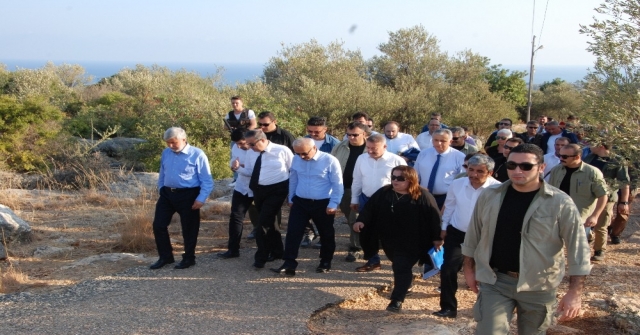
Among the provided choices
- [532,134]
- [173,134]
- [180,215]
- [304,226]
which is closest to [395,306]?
[304,226]

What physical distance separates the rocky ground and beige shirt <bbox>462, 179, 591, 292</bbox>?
1.69 meters

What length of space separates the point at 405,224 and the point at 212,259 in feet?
9.40

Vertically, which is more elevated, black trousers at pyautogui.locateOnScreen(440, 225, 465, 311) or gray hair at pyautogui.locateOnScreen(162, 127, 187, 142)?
gray hair at pyautogui.locateOnScreen(162, 127, 187, 142)

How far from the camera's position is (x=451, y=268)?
568 cm

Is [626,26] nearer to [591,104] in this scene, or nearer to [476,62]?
[591,104]

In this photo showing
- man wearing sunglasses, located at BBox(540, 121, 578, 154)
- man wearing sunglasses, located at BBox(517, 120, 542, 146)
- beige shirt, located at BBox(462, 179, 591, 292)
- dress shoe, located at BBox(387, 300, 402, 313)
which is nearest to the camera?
beige shirt, located at BBox(462, 179, 591, 292)

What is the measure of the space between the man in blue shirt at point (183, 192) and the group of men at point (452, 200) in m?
0.01

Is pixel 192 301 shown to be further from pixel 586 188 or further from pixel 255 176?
pixel 586 188

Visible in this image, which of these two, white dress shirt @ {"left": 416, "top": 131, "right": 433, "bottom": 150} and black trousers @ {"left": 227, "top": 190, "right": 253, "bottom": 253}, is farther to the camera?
white dress shirt @ {"left": 416, "top": 131, "right": 433, "bottom": 150}

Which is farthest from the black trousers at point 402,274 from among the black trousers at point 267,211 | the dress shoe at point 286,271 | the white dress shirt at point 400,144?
the white dress shirt at point 400,144

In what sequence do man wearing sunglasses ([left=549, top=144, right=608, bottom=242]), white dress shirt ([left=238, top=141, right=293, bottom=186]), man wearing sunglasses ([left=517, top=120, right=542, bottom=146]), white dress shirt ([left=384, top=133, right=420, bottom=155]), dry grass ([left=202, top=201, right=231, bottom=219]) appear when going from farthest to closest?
man wearing sunglasses ([left=517, top=120, right=542, bottom=146]) < dry grass ([left=202, top=201, right=231, bottom=219]) < white dress shirt ([left=384, top=133, right=420, bottom=155]) < white dress shirt ([left=238, top=141, right=293, bottom=186]) < man wearing sunglasses ([left=549, top=144, right=608, bottom=242])

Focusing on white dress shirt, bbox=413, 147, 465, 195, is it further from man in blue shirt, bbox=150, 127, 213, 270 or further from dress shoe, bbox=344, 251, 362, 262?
man in blue shirt, bbox=150, 127, 213, 270

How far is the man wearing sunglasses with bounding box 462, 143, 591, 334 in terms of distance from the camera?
3744 mm

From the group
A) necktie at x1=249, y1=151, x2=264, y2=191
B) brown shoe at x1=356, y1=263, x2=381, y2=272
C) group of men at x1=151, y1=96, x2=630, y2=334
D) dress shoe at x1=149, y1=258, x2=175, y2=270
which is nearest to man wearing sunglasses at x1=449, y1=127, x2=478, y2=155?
group of men at x1=151, y1=96, x2=630, y2=334
